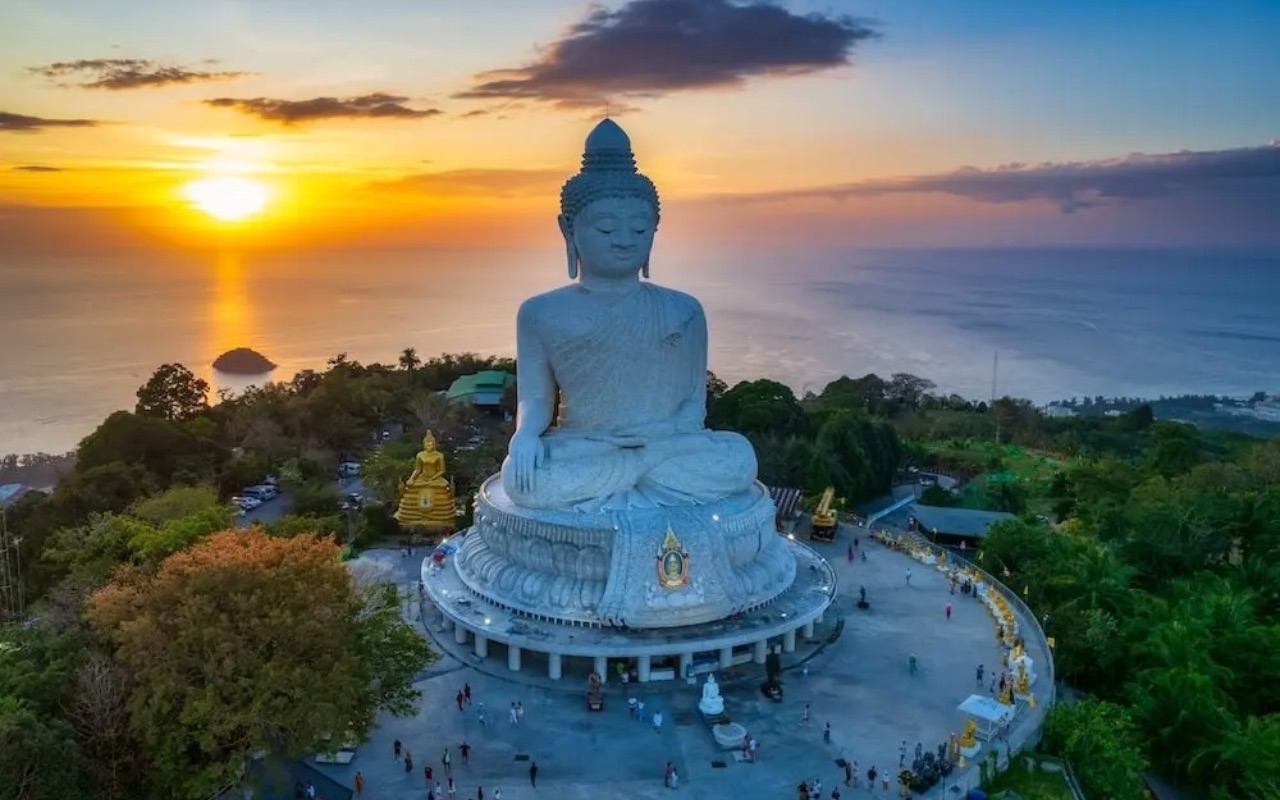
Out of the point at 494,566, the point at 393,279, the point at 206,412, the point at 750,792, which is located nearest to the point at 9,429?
the point at 206,412

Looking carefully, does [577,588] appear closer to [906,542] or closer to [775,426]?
[906,542]

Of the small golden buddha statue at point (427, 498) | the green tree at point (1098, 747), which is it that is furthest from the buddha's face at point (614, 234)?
the green tree at point (1098, 747)

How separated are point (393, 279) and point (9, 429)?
483 feet

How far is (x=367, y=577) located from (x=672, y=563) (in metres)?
9.78

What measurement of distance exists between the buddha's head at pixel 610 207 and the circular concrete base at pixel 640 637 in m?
7.35

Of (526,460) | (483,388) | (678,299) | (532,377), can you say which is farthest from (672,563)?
(483,388)

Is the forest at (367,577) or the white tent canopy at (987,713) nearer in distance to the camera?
the forest at (367,577)

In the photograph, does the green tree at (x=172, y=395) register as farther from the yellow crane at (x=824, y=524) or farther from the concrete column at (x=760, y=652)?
the concrete column at (x=760, y=652)

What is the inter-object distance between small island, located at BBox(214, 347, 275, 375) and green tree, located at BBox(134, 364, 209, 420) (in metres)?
38.0

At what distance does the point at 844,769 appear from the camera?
1589 cm

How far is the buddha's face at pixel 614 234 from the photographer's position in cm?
2012

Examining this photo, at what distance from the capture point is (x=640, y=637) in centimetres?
1853

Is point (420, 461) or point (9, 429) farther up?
point (420, 461)

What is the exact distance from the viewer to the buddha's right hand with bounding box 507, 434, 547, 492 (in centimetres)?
1953
